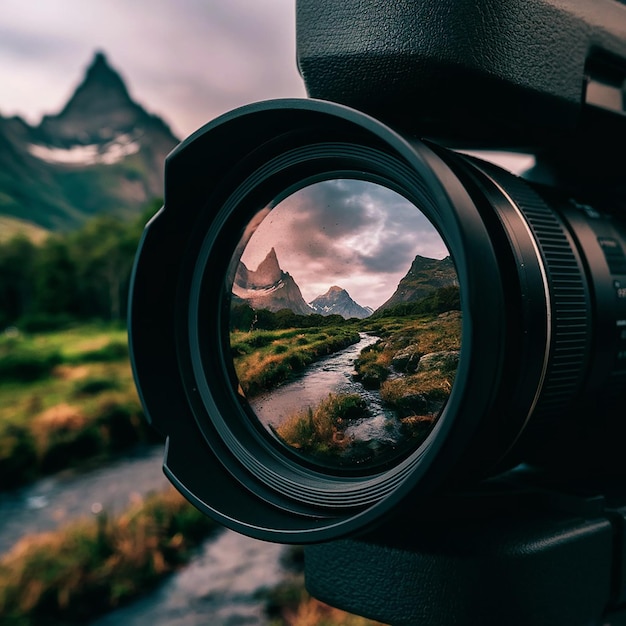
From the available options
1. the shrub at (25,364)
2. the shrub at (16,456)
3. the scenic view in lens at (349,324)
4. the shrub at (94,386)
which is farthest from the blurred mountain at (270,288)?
the shrub at (25,364)

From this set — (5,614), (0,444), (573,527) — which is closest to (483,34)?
(573,527)

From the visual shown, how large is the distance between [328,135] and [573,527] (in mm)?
306

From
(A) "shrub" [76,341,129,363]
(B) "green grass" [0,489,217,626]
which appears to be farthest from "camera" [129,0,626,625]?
(A) "shrub" [76,341,129,363]

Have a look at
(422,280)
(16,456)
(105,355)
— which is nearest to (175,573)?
(16,456)

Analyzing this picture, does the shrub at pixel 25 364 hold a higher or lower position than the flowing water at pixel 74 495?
higher

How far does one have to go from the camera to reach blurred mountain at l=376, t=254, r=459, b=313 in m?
0.40

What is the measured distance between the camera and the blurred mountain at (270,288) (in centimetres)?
44

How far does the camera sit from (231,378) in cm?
48

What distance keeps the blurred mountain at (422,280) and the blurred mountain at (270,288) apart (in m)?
0.05

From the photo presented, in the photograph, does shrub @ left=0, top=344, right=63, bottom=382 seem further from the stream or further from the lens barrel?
the lens barrel

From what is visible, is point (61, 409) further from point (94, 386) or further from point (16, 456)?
point (94, 386)

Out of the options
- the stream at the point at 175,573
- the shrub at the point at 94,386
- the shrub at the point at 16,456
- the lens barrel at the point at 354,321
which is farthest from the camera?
the shrub at the point at 94,386

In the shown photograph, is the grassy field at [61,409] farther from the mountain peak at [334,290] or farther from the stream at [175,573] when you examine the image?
the mountain peak at [334,290]

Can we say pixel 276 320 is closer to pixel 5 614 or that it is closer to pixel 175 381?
pixel 175 381
